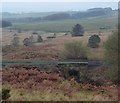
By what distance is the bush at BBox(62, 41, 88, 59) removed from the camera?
31.3 metres

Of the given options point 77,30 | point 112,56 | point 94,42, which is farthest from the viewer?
point 77,30

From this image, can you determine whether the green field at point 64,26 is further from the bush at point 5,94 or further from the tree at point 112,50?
the bush at point 5,94

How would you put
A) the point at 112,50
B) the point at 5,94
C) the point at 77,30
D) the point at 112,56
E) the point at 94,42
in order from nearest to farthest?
the point at 5,94 → the point at 112,56 → the point at 112,50 → the point at 94,42 → the point at 77,30

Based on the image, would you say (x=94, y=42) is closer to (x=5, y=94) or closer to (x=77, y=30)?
(x=77, y=30)

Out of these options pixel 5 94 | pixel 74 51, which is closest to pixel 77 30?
pixel 74 51

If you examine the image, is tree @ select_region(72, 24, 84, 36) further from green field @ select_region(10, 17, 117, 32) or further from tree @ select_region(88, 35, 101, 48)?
tree @ select_region(88, 35, 101, 48)

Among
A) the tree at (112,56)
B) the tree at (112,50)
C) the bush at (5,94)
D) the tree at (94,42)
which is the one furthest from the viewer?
the tree at (94,42)

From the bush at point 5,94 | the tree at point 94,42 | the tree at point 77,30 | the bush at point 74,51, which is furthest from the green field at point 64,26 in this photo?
the bush at point 5,94

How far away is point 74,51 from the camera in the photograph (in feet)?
104

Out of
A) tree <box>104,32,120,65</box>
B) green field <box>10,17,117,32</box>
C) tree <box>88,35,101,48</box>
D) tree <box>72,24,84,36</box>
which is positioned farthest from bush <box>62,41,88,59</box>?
green field <box>10,17,117,32</box>

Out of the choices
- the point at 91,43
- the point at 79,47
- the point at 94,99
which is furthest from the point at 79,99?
the point at 91,43

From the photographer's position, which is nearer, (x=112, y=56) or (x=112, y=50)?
(x=112, y=56)

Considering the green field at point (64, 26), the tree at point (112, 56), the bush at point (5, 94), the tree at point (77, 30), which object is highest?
the bush at point (5, 94)

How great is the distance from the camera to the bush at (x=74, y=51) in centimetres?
3133
